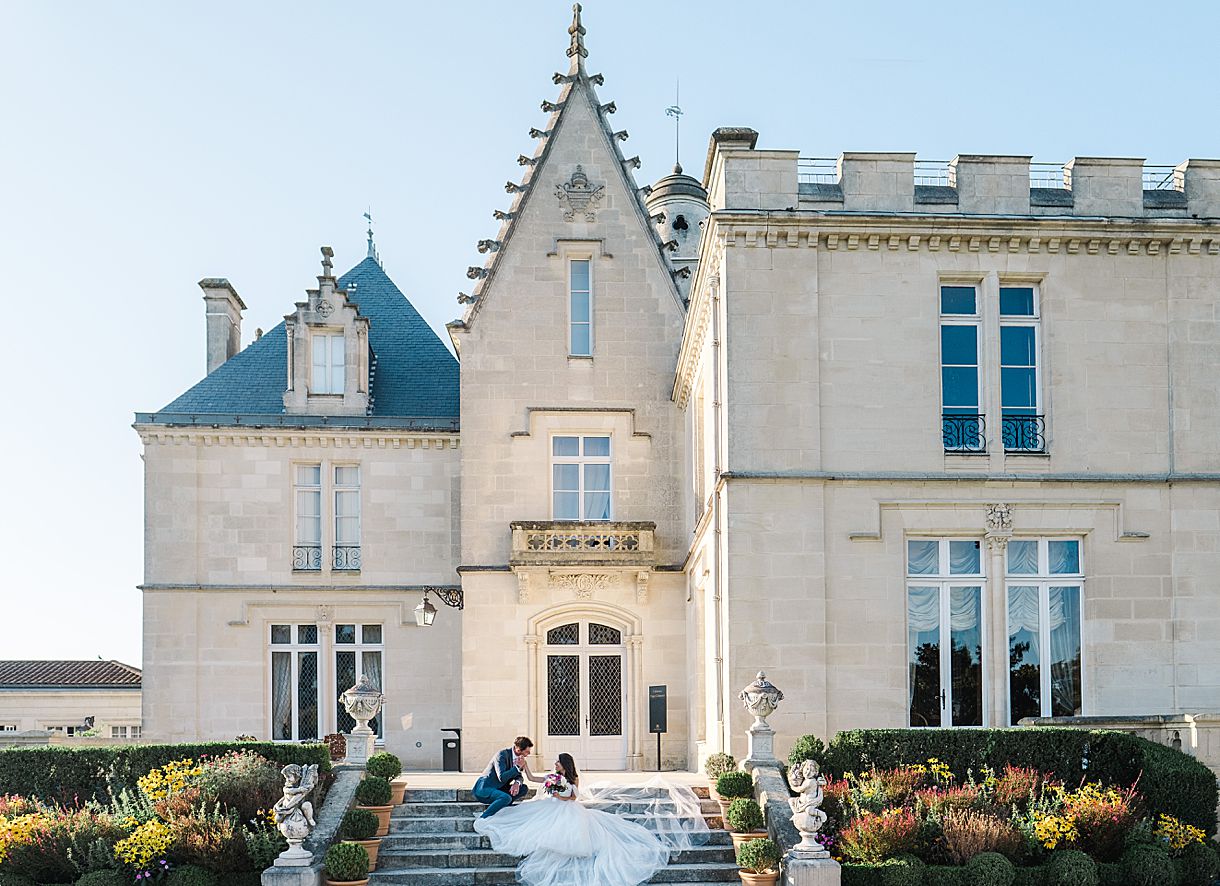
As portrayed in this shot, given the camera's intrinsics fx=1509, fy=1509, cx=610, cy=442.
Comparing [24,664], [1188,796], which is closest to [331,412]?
[1188,796]

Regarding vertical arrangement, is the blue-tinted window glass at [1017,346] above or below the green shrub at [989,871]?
above

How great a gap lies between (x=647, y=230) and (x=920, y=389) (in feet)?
27.1

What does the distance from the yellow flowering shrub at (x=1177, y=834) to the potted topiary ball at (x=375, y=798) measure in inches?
314

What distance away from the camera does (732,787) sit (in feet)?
52.6

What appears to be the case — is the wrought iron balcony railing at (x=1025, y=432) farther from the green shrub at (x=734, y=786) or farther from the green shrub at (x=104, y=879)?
the green shrub at (x=104, y=879)

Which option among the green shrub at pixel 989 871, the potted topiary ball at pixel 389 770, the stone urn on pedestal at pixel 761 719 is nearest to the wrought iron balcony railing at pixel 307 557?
the potted topiary ball at pixel 389 770

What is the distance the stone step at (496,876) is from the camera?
49.3 ft

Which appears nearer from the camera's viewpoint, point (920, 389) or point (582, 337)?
point (920, 389)

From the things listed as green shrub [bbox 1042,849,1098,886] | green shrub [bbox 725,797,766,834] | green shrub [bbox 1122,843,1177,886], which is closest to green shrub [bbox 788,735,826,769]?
green shrub [bbox 725,797,766,834]

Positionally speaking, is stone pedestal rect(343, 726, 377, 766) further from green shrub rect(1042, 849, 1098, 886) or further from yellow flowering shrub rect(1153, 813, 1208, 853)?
yellow flowering shrub rect(1153, 813, 1208, 853)

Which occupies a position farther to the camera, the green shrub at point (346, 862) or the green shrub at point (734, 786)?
the green shrub at point (734, 786)

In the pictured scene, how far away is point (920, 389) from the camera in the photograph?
60.0ft

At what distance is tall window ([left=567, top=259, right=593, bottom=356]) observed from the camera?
25125 mm

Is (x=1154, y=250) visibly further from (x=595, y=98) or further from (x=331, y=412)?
(x=331, y=412)
